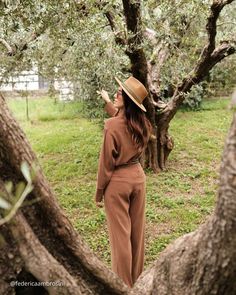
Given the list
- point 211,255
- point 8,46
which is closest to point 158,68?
point 8,46

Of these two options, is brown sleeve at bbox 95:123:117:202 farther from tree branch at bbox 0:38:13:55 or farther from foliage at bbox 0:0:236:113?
tree branch at bbox 0:38:13:55

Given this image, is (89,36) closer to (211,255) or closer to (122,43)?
(122,43)

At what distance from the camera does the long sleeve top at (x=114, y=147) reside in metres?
4.53

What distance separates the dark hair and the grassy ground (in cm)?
203

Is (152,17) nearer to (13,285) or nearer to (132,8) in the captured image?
(132,8)

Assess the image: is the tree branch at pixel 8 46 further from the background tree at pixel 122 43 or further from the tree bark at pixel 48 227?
the tree bark at pixel 48 227

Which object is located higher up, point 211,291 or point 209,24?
point 209,24

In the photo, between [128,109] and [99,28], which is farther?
[99,28]

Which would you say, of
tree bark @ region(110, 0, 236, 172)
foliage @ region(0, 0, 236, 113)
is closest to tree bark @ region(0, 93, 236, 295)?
foliage @ region(0, 0, 236, 113)

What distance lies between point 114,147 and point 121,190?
1.37ft

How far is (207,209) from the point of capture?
7.76 m

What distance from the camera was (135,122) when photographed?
4.57 metres

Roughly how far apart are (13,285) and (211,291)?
108 cm

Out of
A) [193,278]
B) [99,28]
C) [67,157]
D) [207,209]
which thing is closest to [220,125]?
[67,157]
